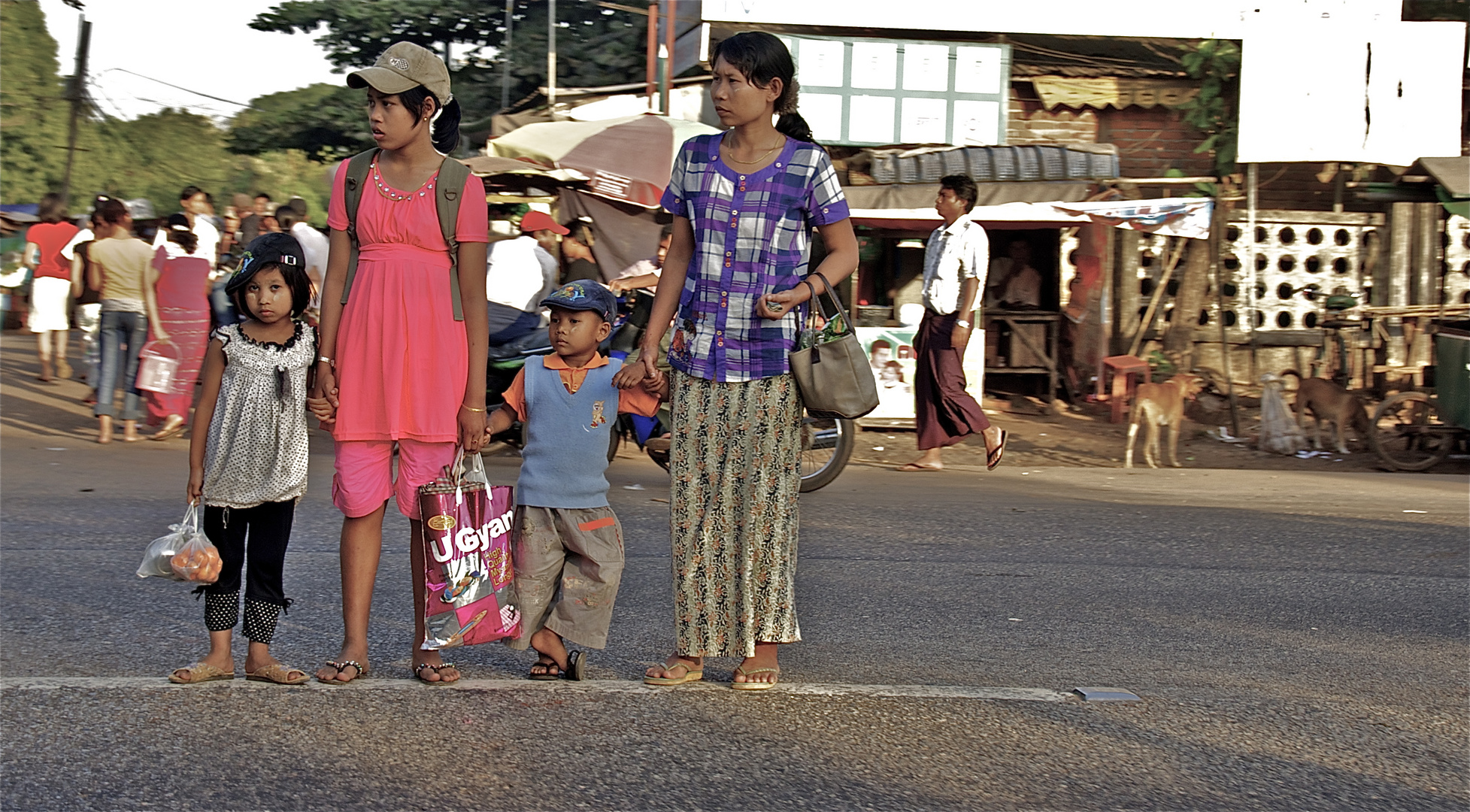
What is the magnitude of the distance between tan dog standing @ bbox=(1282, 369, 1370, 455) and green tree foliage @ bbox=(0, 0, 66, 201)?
25.1 meters

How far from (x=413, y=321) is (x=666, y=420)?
4678mm

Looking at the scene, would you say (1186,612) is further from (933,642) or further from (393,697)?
(393,697)

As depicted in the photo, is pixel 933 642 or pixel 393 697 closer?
pixel 393 697

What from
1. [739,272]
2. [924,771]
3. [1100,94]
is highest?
[1100,94]

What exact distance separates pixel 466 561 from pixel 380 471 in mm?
349

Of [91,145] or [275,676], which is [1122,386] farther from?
[91,145]

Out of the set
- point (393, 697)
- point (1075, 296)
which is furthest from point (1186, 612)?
point (1075, 296)

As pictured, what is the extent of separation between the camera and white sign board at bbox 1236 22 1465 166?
13.2 m

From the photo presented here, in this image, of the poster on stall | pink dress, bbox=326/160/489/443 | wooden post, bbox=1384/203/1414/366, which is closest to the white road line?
pink dress, bbox=326/160/489/443

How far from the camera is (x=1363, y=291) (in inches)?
572

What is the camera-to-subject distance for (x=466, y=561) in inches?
145

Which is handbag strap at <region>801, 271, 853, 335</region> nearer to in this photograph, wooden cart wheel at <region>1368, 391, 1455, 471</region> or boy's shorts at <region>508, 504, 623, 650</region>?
boy's shorts at <region>508, 504, 623, 650</region>

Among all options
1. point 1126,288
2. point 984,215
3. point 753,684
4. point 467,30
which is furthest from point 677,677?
point 467,30

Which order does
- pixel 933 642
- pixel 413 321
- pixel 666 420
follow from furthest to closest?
pixel 666 420
pixel 933 642
pixel 413 321
